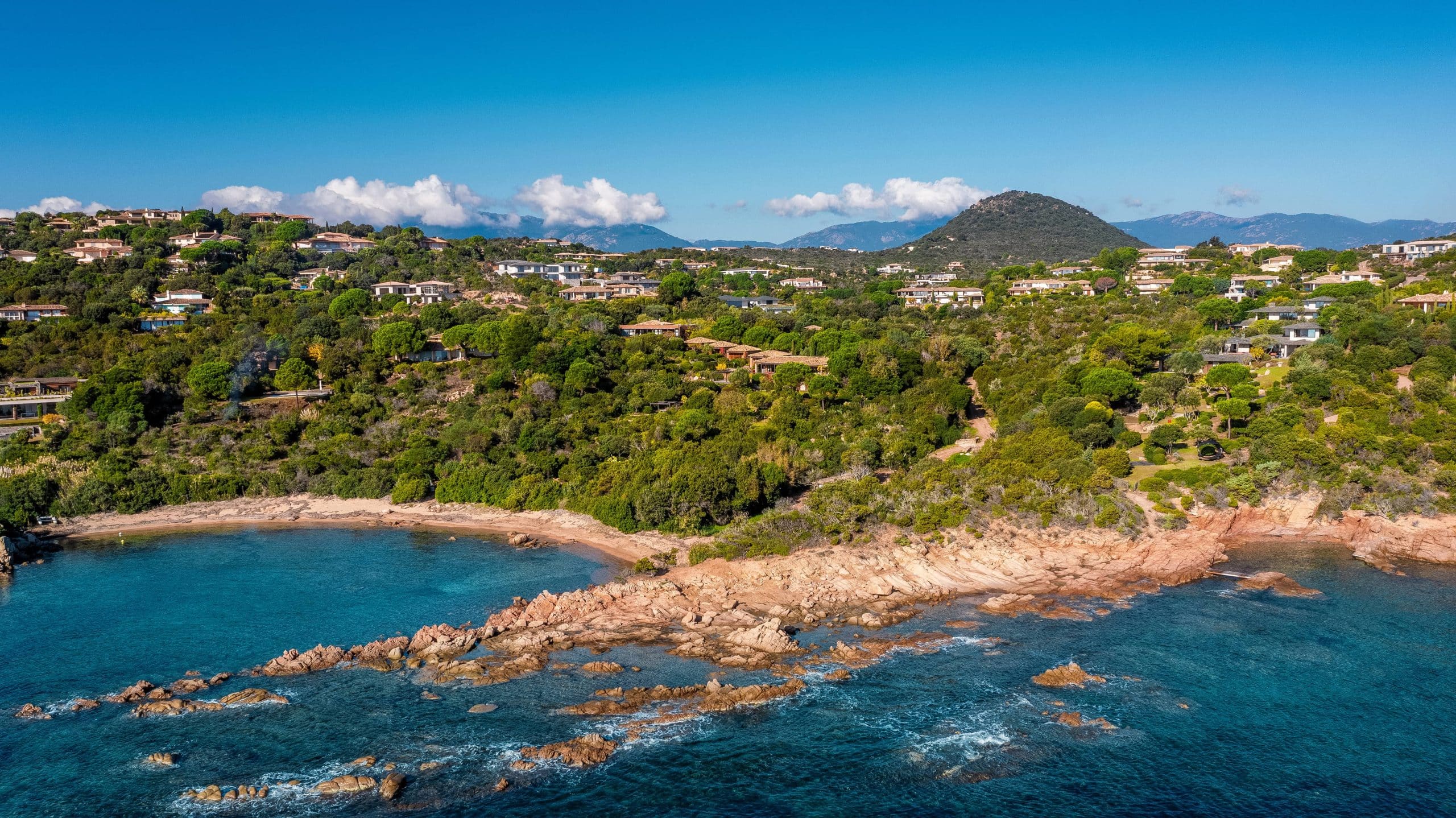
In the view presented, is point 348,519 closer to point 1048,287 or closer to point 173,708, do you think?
point 173,708

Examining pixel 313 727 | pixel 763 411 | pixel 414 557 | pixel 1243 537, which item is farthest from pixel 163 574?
pixel 1243 537

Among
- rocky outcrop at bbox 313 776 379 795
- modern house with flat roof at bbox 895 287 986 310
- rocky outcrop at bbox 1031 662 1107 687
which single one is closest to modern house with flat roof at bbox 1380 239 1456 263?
modern house with flat roof at bbox 895 287 986 310

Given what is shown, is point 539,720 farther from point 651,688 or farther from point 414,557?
point 414,557

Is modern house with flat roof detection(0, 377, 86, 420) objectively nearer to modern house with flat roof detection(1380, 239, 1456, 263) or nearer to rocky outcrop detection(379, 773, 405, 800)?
rocky outcrop detection(379, 773, 405, 800)

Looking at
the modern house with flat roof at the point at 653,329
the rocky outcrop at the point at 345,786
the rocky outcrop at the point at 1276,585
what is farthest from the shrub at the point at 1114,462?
the modern house with flat roof at the point at 653,329

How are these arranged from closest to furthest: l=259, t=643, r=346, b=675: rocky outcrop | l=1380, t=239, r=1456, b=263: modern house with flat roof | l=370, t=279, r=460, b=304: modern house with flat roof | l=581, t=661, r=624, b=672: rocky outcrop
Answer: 1. l=581, t=661, r=624, b=672: rocky outcrop
2. l=259, t=643, r=346, b=675: rocky outcrop
3. l=370, t=279, r=460, b=304: modern house with flat roof
4. l=1380, t=239, r=1456, b=263: modern house with flat roof
